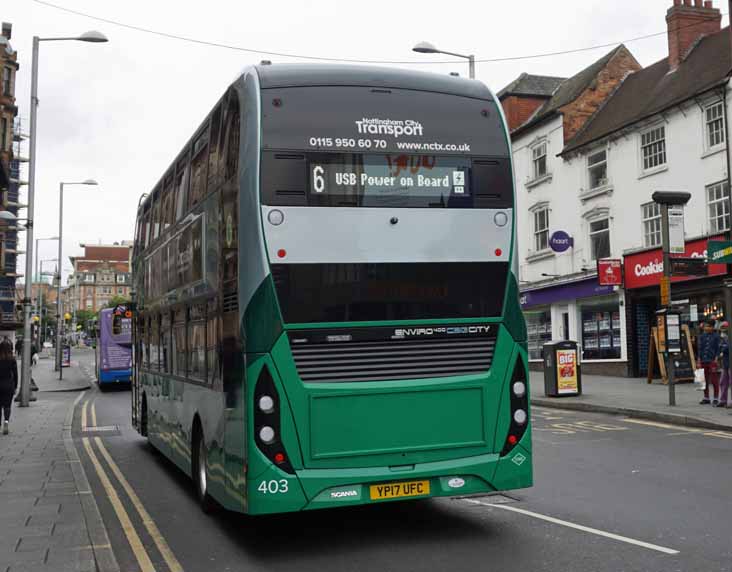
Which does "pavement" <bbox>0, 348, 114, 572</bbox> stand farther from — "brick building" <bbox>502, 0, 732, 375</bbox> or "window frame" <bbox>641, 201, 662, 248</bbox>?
"window frame" <bbox>641, 201, 662, 248</bbox>

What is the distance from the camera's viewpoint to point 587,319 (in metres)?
29.6

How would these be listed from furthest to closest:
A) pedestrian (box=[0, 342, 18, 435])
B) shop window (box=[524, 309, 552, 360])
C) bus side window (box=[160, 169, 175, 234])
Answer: shop window (box=[524, 309, 552, 360])
pedestrian (box=[0, 342, 18, 435])
bus side window (box=[160, 169, 175, 234])

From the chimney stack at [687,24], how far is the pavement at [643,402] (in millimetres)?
11332

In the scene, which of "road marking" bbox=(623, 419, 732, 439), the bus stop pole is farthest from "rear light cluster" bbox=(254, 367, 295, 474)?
the bus stop pole

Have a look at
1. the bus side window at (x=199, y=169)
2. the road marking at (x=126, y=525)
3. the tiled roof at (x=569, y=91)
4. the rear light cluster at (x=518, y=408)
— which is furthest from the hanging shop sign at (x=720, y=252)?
the tiled roof at (x=569, y=91)

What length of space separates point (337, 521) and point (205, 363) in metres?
1.95

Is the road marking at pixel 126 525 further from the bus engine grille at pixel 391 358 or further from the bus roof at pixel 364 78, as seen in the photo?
the bus roof at pixel 364 78

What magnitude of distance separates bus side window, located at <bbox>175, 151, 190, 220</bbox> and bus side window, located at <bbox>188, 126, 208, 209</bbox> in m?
0.32

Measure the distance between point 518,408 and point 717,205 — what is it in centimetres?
1874

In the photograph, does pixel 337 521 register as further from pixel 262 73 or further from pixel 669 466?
pixel 669 466

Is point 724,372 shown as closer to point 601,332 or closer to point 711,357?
point 711,357

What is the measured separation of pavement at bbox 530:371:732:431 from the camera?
14.7 metres

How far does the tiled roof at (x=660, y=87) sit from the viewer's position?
2422 centimetres

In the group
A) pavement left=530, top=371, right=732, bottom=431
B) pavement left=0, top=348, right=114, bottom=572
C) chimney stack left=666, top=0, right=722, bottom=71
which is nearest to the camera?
pavement left=0, top=348, right=114, bottom=572
